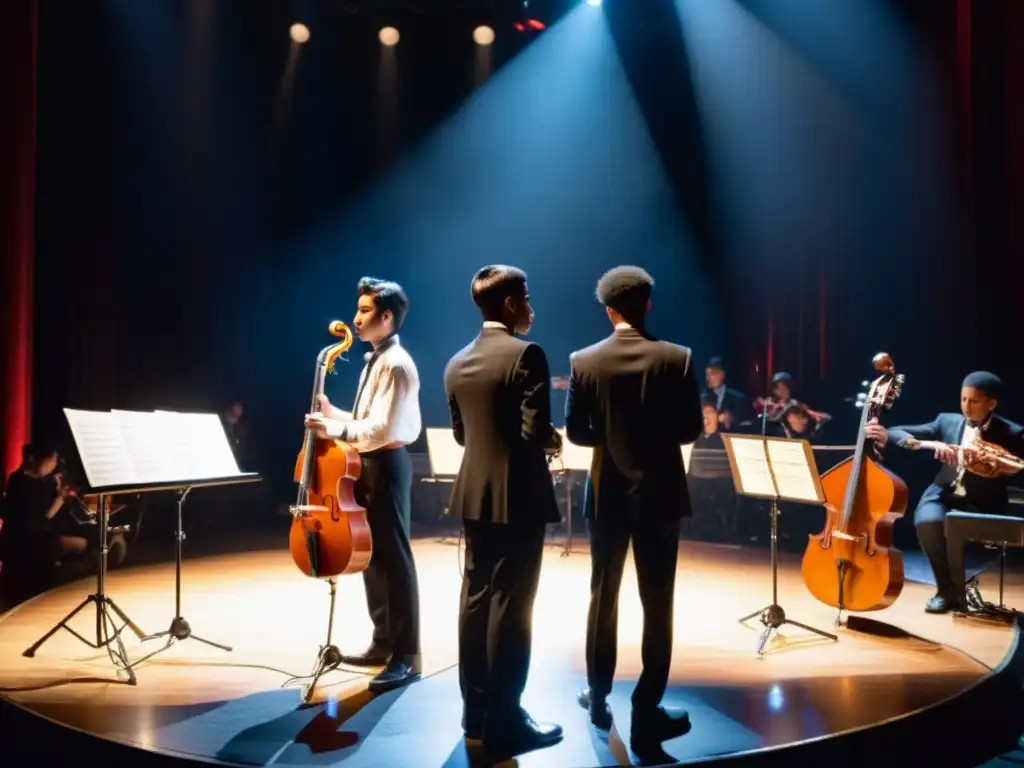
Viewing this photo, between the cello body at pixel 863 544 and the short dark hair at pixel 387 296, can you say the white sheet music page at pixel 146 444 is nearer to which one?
the short dark hair at pixel 387 296

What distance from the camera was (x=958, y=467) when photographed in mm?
5312

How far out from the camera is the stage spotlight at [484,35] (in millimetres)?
10219

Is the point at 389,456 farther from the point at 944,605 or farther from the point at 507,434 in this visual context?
the point at 944,605

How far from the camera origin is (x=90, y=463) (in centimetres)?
370

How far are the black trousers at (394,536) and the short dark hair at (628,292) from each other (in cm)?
113

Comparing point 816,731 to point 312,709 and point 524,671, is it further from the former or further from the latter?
point 312,709

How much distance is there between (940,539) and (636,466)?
2965 millimetres

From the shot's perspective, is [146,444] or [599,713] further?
[146,444]

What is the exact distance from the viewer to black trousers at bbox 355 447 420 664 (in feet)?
12.4

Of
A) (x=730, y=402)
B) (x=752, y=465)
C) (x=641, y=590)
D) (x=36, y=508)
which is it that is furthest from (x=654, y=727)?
(x=730, y=402)

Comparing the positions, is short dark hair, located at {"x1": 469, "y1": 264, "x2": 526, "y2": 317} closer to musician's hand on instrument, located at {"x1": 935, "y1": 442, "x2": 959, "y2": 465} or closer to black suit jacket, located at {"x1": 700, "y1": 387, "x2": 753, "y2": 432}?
musician's hand on instrument, located at {"x1": 935, "y1": 442, "x2": 959, "y2": 465}

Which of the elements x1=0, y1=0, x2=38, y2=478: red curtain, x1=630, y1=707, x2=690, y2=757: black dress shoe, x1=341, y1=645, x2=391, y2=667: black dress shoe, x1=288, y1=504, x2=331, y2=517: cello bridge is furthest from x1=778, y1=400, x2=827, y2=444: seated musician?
x1=0, y1=0, x2=38, y2=478: red curtain

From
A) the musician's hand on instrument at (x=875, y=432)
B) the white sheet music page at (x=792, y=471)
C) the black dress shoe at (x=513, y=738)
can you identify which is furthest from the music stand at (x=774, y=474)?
the black dress shoe at (x=513, y=738)

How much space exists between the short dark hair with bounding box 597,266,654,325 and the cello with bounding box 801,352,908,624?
1.80 m
